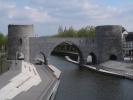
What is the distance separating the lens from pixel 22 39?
68.2 m

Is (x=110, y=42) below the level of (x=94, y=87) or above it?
above

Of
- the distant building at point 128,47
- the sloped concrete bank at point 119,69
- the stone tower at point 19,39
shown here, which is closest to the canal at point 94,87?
the sloped concrete bank at point 119,69

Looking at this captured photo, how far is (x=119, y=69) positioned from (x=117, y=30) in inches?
558

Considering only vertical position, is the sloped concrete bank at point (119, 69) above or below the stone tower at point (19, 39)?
below

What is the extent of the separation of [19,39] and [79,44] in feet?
37.1

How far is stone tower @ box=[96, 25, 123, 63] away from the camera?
232 feet

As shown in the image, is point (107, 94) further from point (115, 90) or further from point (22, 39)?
point (22, 39)

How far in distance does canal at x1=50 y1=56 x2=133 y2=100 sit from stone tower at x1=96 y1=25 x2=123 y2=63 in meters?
14.8

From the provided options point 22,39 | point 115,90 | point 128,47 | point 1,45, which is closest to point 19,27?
point 22,39

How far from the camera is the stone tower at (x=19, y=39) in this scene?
224 ft

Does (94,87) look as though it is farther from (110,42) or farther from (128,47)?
(128,47)

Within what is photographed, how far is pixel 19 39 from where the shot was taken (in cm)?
6881

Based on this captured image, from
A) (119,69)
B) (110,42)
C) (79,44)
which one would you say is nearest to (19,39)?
(79,44)

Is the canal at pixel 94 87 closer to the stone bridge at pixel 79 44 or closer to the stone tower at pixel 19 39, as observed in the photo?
the stone bridge at pixel 79 44
